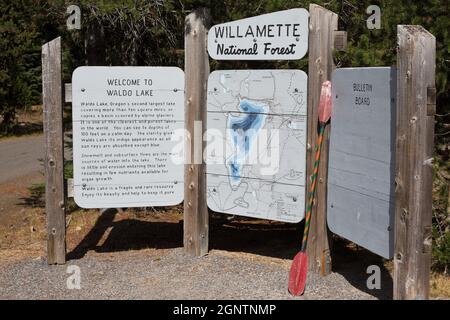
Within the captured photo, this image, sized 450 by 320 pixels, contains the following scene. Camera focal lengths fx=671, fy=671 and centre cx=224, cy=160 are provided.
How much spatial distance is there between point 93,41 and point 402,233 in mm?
5345

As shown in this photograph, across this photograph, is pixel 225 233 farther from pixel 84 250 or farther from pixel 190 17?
pixel 190 17

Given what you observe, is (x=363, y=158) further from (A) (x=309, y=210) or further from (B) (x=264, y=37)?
(B) (x=264, y=37)

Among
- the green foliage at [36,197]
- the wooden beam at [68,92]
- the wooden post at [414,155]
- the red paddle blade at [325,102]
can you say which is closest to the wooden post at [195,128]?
the wooden beam at [68,92]

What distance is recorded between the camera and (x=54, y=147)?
6457 mm

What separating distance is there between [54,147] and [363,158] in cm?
297

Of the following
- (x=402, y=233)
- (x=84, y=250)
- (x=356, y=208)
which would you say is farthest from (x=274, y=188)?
(x=84, y=250)

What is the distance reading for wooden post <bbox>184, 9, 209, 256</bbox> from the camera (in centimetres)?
645

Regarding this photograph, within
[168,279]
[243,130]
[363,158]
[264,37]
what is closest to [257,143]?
[243,130]

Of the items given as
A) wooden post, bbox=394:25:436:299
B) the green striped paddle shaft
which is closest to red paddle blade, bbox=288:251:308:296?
the green striped paddle shaft

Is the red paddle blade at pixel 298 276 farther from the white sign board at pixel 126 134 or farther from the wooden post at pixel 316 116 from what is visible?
the white sign board at pixel 126 134

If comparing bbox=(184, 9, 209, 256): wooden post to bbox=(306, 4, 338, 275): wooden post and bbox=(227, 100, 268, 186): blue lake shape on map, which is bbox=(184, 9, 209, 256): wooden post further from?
bbox=(306, 4, 338, 275): wooden post

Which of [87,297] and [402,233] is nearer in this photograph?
[402,233]

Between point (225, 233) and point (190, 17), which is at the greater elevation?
point (190, 17)

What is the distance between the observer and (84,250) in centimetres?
726
